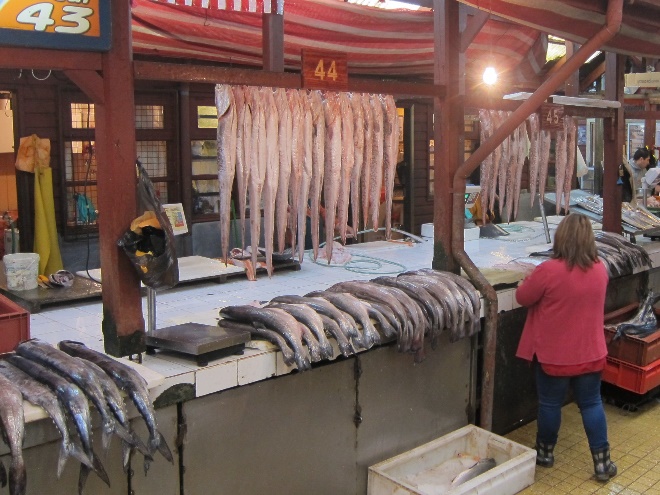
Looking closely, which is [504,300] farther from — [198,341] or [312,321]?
[198,341]

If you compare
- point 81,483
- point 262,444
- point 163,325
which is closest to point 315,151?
point 163,325

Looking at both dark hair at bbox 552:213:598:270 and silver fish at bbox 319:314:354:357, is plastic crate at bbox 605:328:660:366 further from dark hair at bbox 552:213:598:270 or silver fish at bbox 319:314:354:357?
silver fish at bbox 319:314:354:357

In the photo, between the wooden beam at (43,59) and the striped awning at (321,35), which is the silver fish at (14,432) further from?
the striped awning at (321,35)

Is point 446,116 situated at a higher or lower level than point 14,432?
higher

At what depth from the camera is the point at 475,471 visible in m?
5.16

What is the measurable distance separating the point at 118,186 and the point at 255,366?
1.29m

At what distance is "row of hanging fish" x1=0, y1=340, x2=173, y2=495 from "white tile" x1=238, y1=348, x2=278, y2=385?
707 millimetres

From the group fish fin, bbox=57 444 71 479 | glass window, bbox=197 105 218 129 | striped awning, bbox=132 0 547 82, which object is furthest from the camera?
glass window, bbox=197 105 218 129

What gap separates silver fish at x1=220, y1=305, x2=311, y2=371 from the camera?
421 cm

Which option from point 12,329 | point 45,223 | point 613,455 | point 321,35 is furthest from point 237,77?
point 45,223

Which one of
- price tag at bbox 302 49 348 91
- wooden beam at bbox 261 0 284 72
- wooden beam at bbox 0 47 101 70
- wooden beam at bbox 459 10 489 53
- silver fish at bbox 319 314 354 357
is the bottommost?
silver fish at bbox 319 314 354 357

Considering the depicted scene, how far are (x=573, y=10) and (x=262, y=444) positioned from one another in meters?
3.93

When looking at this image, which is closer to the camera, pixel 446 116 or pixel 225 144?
pixel 225 144

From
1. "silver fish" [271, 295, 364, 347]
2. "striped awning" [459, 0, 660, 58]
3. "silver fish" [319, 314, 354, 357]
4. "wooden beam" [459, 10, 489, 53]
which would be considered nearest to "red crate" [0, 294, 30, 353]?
"silver fish" [271, 295, 364, 347]
